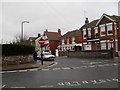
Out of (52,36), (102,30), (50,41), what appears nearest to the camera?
(102,30)

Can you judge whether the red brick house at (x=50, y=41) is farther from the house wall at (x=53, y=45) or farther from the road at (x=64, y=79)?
the road at (x=64, y=79)

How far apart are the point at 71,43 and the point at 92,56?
67.2 feet

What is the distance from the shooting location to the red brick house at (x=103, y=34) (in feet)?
94.5

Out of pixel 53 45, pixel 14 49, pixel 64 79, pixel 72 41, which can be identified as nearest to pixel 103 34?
pixel 72 41

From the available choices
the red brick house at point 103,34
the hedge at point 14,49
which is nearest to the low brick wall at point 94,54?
the red brick house at point 103,34

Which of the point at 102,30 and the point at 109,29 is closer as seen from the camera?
the point at 109,29

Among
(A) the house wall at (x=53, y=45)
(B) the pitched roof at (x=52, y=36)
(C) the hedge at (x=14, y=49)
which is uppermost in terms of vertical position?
(B) the pitched roof at (x=52, y=36)

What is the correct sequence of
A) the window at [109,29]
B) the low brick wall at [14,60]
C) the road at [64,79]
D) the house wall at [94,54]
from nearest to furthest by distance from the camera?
1. the road at [64,79]
2. the low brick wall at [14,60]
3. the house wall at [94,54]
4. the window at [109,29]

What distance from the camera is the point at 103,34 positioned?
31047mm

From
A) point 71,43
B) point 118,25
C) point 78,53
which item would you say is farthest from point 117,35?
point 71,43

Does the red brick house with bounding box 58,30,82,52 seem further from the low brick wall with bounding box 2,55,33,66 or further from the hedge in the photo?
the low brick wall with bounding box 2,55,33,66

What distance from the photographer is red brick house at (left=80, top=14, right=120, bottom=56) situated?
28802 mm

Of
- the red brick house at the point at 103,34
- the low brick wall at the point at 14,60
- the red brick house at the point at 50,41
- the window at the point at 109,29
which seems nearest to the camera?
the low brick wall at the point at 14,60

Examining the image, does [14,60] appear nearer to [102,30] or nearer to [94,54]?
[94,54]
